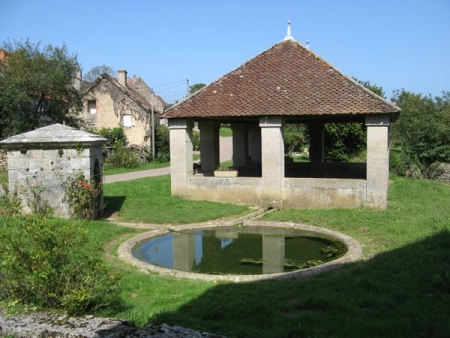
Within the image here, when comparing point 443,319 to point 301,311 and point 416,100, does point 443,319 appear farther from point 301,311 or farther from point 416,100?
point 416,100

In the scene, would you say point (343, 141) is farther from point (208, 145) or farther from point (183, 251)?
point (183, 251)

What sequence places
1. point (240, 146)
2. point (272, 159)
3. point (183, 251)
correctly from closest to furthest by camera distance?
point (183, 251), point (272, 159), point (240, 146)

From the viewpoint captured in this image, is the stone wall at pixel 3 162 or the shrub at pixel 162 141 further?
the shrub at pixel 162 141

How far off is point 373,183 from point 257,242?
184 inches

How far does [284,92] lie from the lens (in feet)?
45.3

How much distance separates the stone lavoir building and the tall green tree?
1254cm

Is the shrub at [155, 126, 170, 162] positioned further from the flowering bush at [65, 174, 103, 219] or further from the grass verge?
the flowering bush at [65, 174, 103, 219]

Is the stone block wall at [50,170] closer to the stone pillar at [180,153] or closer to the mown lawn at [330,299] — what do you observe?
the mown lawn at [330,299]

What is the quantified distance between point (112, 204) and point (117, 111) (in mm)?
18073

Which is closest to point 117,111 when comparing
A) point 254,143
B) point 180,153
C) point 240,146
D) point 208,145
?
point 254,143

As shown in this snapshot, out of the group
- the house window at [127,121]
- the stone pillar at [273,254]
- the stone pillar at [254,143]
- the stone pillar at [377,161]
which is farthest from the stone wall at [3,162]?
the stone pillar at [377,161]

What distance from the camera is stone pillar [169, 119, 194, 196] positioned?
14.4m

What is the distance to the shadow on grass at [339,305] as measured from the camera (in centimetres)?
444

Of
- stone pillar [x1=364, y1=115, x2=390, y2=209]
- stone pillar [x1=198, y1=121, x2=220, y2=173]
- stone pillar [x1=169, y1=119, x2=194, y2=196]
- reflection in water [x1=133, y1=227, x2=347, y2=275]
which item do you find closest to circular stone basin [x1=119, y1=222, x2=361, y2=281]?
reflection in water [x1=133, y1=227, x2=347, y2=275]
